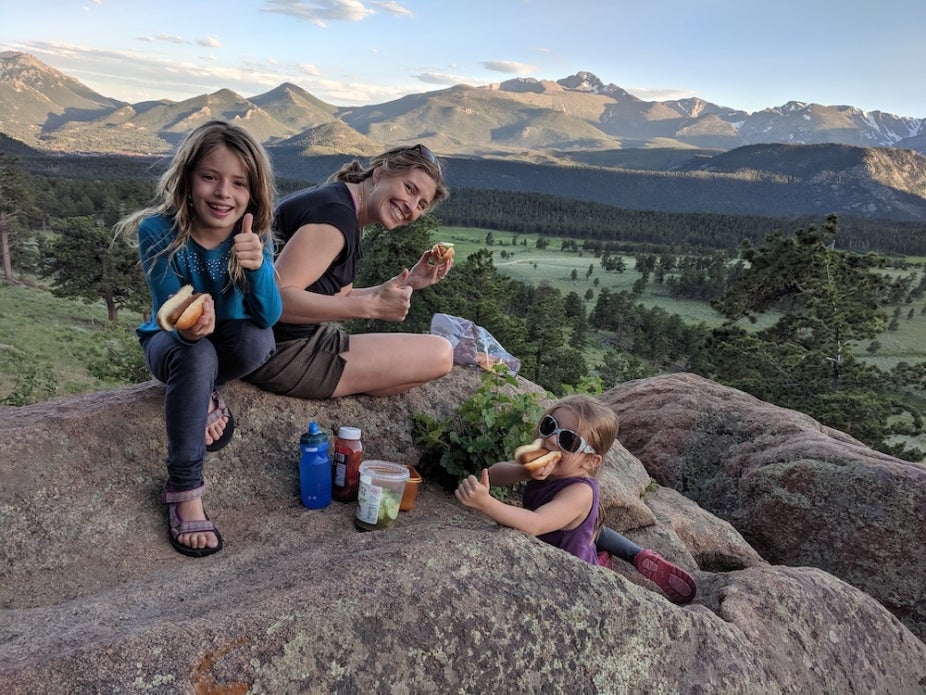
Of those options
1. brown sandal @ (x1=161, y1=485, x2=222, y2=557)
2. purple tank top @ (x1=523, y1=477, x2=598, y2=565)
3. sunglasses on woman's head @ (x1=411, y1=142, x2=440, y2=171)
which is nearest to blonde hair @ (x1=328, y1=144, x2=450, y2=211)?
sunglasses on woman's head @ (x1=411, y1=142, x2=440, y2=171)

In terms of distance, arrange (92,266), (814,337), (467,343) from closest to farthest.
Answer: (467,343), (814,337), (92,266)

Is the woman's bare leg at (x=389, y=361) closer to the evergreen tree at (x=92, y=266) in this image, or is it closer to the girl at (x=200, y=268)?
the girl at (x=200, y=268)

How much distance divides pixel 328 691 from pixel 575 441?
212cm

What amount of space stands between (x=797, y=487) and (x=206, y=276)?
6.59m

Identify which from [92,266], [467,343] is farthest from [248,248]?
[92,266]

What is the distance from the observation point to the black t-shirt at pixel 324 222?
14.4ft

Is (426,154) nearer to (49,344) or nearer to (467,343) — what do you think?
(467,343)

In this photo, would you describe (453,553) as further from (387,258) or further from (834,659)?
(387,258)

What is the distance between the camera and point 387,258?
26.3 meters

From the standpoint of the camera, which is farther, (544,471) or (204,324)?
(544,471)

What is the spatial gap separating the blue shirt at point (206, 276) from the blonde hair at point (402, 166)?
1.21 metres

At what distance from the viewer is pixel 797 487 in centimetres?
692

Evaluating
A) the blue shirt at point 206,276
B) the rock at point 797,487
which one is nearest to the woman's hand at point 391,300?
the blue shirt at point 206,276

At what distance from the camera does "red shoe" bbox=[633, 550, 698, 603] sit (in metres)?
4.41
